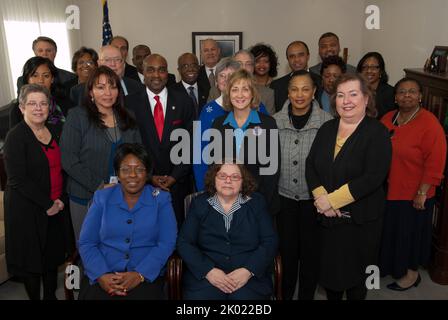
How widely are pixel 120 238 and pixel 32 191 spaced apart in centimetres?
74

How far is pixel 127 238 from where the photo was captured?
8.51 feet

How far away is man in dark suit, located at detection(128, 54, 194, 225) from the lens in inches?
130

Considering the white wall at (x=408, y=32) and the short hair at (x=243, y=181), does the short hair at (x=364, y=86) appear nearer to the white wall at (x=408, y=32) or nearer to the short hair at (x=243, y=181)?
the short hair at (x=243, y=181)

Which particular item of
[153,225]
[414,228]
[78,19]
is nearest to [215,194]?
[153,225]

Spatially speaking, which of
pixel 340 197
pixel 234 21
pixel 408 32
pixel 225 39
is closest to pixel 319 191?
pixel 340 197

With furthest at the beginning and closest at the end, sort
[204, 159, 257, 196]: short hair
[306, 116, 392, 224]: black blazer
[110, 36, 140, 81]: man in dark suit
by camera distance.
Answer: [110, 36, 140, 81]: man in dark suit
[204, 159, 257, 196]: short hair
[306, 116, 392, 224]: black blazer

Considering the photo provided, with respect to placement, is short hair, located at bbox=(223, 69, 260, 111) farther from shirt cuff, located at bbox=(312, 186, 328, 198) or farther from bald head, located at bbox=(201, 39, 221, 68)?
bald head, located at bbox=(201, 39, 221, 68)

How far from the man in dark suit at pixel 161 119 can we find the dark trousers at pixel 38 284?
3.49 ft

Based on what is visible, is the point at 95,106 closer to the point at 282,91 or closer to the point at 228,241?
the point at 228,241

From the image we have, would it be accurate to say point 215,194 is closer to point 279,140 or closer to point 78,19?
point 279,140

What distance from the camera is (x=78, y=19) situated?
24.4 ft

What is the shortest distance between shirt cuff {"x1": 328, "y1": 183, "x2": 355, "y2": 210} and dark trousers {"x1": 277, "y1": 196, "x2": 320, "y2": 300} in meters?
0.40

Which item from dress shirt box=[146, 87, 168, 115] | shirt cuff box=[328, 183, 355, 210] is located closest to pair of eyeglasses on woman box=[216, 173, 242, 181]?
shirt cuff box=[328, 183, 355, 210]
